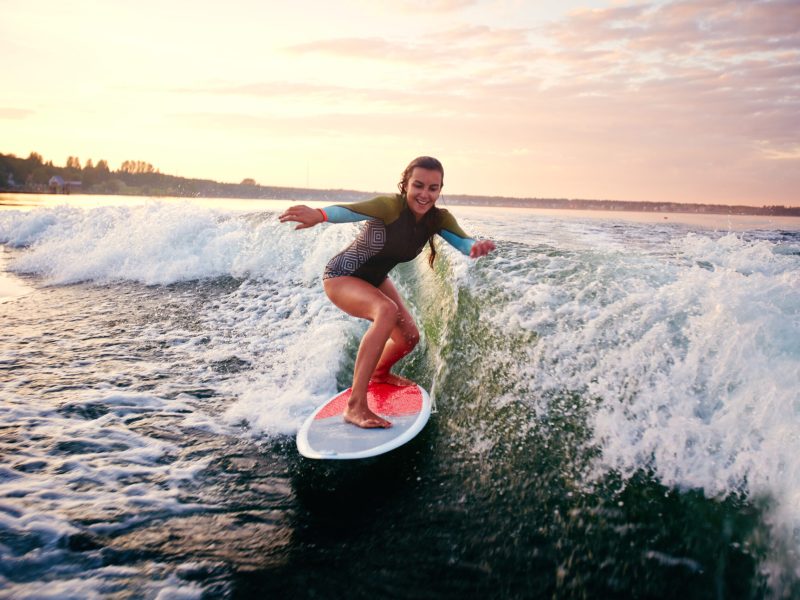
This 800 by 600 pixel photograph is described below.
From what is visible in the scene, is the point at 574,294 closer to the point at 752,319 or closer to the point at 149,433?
the point at 752,319

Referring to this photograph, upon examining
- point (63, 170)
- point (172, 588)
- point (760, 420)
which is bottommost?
point (172, 588)

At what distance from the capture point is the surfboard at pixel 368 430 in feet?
11.8

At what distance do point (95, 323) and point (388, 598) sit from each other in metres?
7.12

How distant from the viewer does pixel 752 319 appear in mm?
3812

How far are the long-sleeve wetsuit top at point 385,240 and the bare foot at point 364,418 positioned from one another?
1151 mm

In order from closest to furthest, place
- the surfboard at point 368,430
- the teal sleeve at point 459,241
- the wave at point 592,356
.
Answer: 1. the wave at point 592,356
2. the surfboard at point 368,430
3. the teal sleeve at point 459,241

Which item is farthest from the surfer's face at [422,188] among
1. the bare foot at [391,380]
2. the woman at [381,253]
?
the bare foot at [391,380]

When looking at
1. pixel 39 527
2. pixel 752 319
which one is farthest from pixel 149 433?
pixel 752 319

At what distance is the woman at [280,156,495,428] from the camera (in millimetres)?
3904

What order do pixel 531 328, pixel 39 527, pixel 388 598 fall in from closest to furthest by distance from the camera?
pixel 388 598 → pixel 39 527 → pixel 531 328

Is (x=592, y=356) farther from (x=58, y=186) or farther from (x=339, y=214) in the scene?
(x=58, y=186)

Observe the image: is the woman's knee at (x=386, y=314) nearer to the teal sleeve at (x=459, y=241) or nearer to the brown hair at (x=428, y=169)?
the brown hair at (x=428, y=169)

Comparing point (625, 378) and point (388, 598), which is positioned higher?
point (625, 378)

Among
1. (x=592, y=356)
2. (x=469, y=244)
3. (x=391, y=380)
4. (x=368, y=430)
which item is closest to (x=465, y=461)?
(x=368, y=430)
